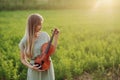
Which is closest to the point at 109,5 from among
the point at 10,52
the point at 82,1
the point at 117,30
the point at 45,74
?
the point at 82,1

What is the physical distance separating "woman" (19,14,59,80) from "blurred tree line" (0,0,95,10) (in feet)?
83.7

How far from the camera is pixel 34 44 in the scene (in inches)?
208

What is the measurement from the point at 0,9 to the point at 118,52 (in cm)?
2148

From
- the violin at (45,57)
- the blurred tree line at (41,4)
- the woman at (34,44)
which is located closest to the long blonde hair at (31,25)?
the woman at (34,44)

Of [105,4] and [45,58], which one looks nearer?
[45,58]

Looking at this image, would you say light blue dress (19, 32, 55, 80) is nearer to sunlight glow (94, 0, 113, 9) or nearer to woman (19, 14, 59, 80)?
woman (19, 14, 59, 80)

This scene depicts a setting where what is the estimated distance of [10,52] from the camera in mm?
9742

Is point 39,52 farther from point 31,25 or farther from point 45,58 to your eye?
point 31,25

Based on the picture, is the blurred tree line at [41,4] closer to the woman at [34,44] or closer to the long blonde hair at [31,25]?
the woman at [34,44]

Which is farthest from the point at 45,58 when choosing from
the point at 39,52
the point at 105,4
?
the point at 105,4

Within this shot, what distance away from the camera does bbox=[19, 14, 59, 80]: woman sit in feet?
16.9

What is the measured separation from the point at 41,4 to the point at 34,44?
95.9 feet

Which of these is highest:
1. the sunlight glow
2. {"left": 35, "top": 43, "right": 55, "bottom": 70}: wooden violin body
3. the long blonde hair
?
the sunlight glow

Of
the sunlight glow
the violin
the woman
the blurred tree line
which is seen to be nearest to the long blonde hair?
the woman
